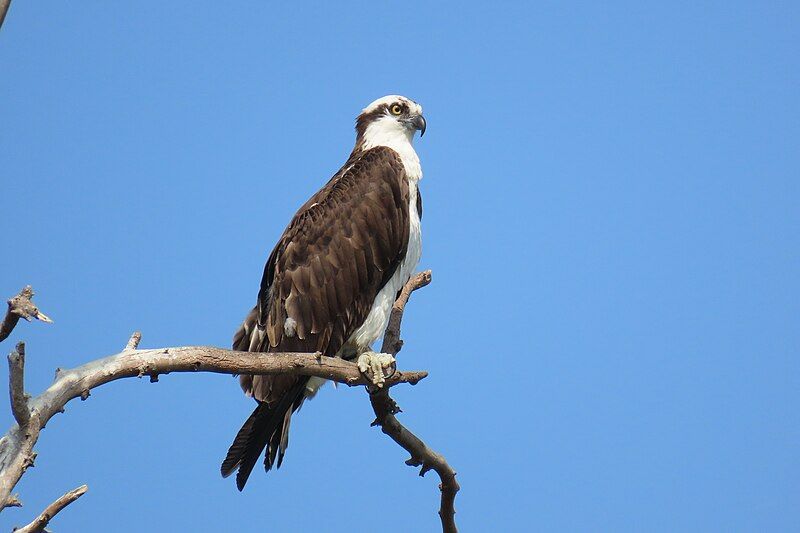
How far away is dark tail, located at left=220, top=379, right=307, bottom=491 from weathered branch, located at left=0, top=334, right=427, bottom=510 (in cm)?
101

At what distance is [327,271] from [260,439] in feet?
4.45

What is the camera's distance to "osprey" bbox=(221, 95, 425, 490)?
6945mm

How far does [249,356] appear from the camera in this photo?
17.0 ft

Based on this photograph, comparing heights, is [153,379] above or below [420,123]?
below

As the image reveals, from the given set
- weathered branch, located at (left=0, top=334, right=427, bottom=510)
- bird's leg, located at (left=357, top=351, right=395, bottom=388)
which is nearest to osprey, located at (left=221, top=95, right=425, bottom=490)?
bird's leg, located at (left=357, top=351, right=395, bottom=388)

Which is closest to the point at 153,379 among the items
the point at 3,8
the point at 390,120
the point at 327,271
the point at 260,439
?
the point at 260,439

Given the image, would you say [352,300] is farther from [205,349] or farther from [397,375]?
[205,349]

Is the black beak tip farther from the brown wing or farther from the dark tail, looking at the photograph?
the dark tail

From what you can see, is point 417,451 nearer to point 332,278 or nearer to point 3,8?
point 332,278

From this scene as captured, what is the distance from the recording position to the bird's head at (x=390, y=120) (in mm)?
8539

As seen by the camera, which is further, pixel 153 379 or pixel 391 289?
pixel 391 289

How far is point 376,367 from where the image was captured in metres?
6.21

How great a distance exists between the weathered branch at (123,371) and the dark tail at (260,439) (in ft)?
3.33

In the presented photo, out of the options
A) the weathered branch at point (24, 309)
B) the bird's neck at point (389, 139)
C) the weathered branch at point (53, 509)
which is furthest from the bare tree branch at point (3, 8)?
the bird's neck at point (389, 139)
